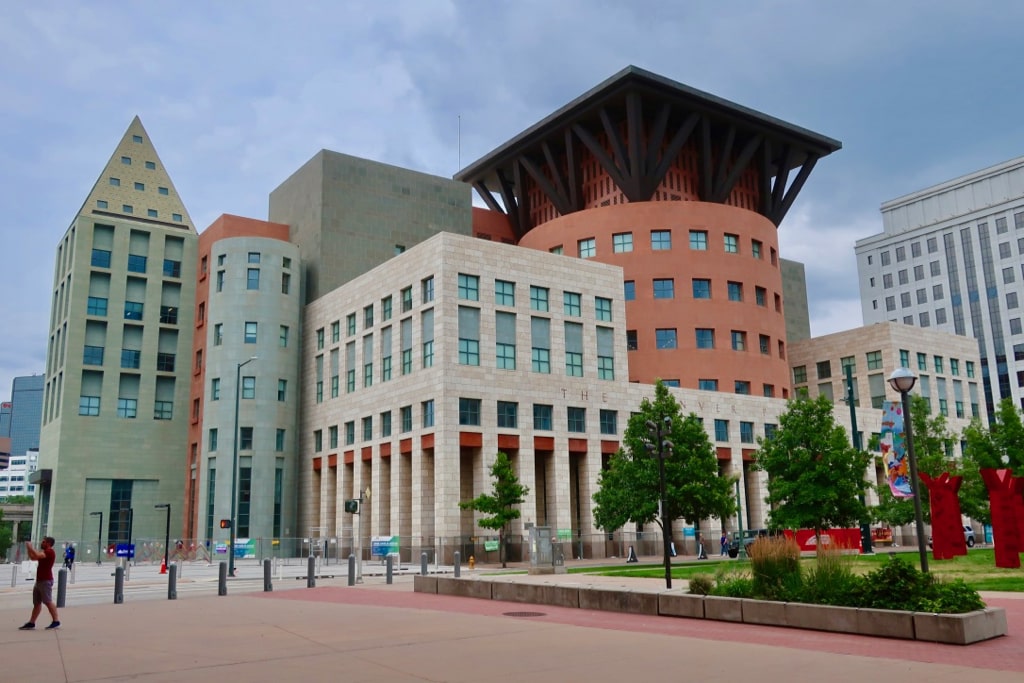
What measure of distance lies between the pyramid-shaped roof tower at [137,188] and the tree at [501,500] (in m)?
44.5

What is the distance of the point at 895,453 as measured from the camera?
144 feet

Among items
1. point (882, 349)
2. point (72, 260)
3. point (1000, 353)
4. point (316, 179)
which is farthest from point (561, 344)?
point (1000, 353)

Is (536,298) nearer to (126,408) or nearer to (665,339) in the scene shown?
(665,339)

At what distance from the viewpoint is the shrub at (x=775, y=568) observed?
16.8m

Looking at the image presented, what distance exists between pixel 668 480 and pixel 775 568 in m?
28.3

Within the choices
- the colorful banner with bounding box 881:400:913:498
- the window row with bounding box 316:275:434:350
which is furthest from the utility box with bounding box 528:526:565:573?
the window row with bounding box 316:275:434:350

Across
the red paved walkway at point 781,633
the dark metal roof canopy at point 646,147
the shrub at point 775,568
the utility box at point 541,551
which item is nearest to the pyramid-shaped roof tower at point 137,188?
the dark metal roof canopy at point 646,147

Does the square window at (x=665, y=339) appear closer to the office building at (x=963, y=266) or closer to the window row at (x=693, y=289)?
the window row at (x=693, y=289)

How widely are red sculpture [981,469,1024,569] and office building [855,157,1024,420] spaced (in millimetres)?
109753

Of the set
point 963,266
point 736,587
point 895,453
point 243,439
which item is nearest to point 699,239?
point 895,453

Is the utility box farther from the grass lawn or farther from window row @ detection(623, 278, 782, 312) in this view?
window row @ detection(623, 278, 782, 312)

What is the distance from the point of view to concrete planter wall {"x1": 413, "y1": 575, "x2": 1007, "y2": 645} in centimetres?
1352

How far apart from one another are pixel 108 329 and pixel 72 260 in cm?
675

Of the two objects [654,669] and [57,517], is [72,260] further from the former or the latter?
[654,669]
